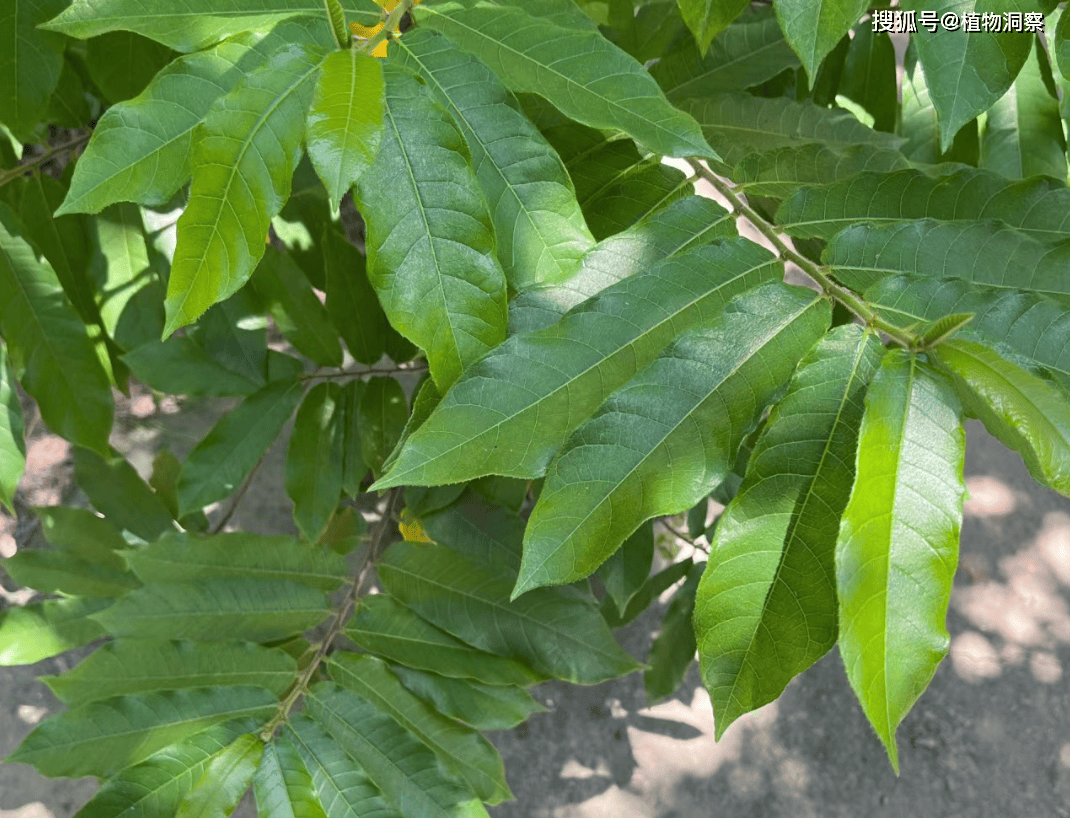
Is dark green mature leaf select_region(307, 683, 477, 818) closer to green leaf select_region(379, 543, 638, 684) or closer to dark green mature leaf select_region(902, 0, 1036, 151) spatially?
green leaf select_region(379, 543, 638, 684)

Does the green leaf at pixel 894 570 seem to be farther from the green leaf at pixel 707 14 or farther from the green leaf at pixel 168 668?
the green leaf at pixel 168 668

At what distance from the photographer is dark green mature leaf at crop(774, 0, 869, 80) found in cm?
68

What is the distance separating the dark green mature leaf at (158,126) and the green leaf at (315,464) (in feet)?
2.57

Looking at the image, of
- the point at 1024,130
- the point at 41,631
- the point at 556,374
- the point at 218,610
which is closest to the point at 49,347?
the point at 218,610

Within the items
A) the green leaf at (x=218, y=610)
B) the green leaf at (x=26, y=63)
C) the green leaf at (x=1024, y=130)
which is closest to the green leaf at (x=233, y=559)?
the green leaf at (x=218, y=610)

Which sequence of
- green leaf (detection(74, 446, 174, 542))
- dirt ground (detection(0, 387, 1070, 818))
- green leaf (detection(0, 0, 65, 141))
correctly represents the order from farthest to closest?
1. dirt ground (detection(0, 387, 1070, 818))
2. green leaf (detection(74, 446, 174, 542))
3. green leaf (detection(0, 0, 65, 141))

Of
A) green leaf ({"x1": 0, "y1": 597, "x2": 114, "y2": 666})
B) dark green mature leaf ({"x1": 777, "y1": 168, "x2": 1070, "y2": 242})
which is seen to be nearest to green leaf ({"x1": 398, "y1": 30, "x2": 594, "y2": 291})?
dark green mature leaf ({"x1": 777, "y1": 168, "x2": 1070, "y2": 242})

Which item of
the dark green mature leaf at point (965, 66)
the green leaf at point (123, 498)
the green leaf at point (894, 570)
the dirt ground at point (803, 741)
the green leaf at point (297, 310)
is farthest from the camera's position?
the dirt ground at point (803, 741)

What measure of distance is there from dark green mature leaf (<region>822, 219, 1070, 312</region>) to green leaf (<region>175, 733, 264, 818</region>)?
0.77m

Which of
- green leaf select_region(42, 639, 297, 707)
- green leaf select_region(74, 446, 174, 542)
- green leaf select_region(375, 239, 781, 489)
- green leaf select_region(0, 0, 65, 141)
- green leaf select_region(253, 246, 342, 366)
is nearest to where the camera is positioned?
green leaf select_region(375, 239, 781, 489)

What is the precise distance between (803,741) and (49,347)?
2075 mm

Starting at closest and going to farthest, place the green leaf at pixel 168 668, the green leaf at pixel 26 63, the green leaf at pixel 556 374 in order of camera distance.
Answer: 1. the green leaf at pixel 556 374
2. the green leaf at pixel 26 63
3. the green leaf at pixel 168 668

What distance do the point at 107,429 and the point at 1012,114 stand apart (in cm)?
128

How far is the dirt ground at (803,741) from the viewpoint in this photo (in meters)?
2.39
